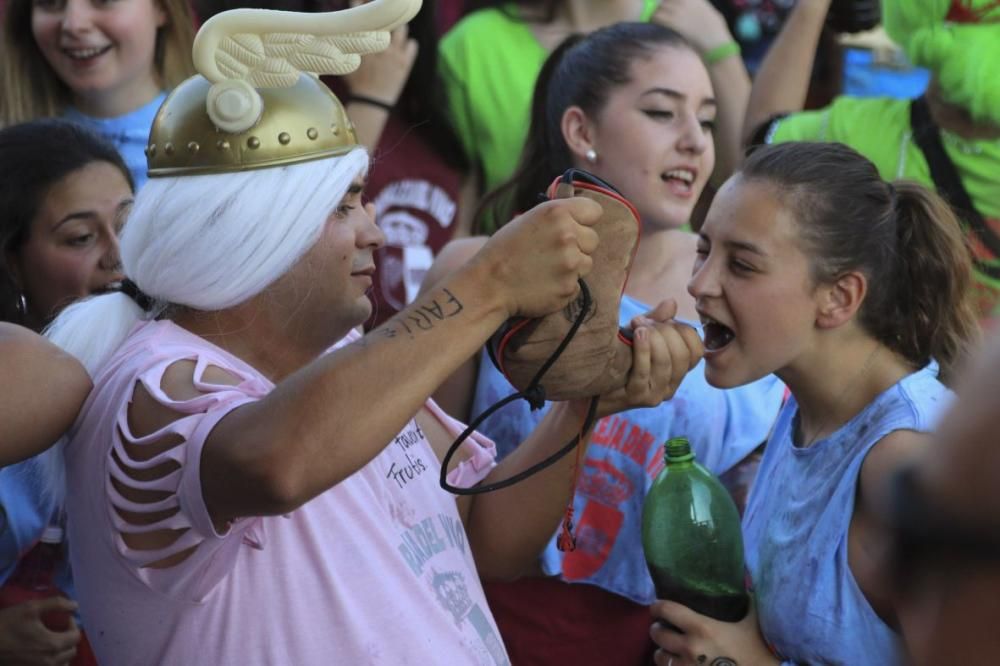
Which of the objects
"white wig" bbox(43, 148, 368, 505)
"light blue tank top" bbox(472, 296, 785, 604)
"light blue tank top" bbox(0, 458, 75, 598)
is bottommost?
"light blue tank top" bbox(472, 296, 785, 604)

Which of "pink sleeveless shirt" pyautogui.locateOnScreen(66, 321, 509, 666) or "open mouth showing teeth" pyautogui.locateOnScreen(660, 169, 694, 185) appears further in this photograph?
"open mouth showing teeth" pyautogui.locateOnScreen(660, 169, 694, 185)

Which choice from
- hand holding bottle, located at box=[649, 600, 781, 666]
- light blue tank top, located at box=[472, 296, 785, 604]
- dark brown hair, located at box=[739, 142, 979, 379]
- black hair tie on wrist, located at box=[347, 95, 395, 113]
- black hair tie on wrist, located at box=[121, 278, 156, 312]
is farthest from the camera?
black hair tie on wrist, located at box=[347, 95, 395, 113]

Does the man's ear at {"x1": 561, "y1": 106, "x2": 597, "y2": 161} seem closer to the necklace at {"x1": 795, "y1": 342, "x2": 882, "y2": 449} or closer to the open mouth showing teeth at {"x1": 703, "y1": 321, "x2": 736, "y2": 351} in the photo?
the open mouth showing teeth at {"x1": 703, "y1": 321, "x2": 736, "y2": 351}

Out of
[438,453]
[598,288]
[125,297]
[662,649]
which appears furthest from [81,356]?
[662,649]

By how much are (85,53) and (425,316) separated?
204 cm

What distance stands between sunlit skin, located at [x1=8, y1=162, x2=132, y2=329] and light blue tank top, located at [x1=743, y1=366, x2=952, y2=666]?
137 centimetres

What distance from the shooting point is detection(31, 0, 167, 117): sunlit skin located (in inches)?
135

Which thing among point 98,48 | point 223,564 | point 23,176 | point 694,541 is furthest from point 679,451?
point 98,48

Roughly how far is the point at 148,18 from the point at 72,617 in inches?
68.3

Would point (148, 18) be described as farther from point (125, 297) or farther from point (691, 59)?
point (125, 297)

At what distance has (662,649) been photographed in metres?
2.35

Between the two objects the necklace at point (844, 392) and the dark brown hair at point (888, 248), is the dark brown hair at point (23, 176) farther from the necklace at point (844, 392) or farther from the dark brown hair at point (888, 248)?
the necklace at point (844, 392)

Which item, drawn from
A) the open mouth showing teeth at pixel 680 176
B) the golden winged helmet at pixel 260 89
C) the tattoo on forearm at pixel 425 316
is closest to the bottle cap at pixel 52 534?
the golden winged helmet at pixel 260 89

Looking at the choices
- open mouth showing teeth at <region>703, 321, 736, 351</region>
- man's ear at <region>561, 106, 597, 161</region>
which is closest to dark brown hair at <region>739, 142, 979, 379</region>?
open mouth showing teeth at <region>703, 321, 736, 351</region>
